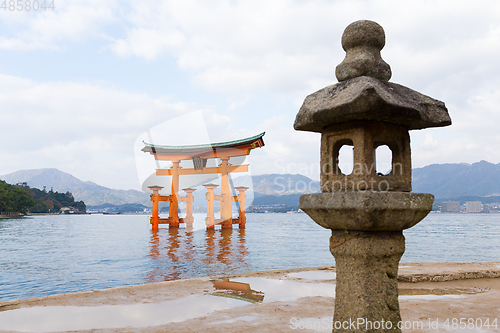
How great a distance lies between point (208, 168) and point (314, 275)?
21061 mm

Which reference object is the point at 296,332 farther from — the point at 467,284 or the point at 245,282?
the point at 467,284

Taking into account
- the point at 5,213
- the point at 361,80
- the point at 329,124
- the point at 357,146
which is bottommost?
the point at 5,213

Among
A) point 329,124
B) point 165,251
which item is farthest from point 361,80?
point 165,251

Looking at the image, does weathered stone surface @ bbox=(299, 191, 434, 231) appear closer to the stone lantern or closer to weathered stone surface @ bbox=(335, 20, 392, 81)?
the stone lantern

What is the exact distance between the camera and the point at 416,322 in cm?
446

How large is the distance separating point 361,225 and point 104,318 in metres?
4.03

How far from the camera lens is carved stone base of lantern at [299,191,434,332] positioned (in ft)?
8.30

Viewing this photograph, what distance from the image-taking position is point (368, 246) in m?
2.64

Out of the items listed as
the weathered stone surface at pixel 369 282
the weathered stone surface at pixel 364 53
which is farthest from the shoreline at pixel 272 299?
the weathered stone surface at pixel 364 53

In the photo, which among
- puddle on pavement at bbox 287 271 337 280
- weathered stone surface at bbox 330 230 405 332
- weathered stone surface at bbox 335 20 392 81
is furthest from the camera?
puddle on pavement at bbox 287 271 337 280

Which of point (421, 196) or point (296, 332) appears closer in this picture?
point (421, 196)

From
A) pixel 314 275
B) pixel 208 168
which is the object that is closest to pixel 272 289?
pixel 314 275

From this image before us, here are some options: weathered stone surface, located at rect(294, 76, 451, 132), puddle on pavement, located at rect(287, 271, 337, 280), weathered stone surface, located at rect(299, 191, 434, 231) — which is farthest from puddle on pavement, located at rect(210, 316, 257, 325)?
puddle on pavement, located at rect(287, 271, 337, 280)

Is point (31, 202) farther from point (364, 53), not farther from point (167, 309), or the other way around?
point (364, 53)
